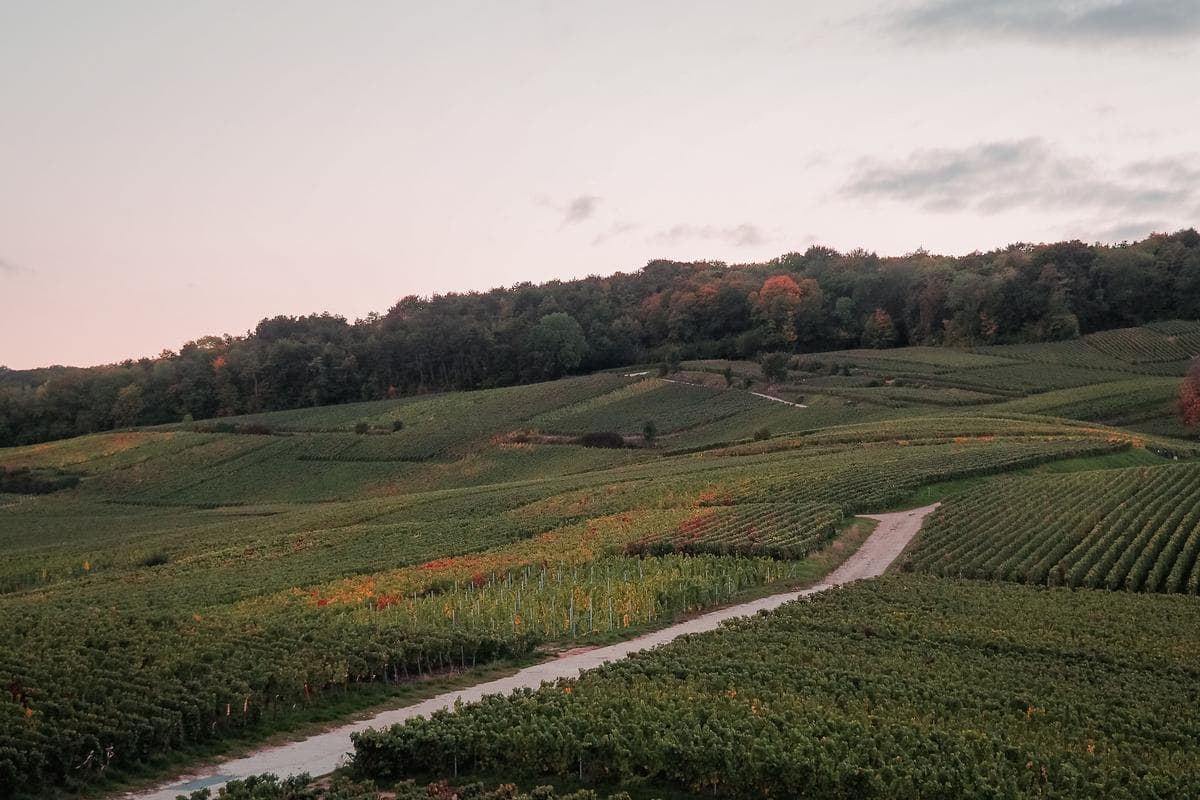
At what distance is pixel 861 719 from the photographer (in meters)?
19.8

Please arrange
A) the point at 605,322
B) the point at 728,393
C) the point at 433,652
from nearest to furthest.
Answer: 1. the point at 433,652
2. the point at 728,393
3. the point at 605,322

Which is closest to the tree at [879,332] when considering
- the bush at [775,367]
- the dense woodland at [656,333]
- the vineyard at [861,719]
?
the dense woodland at [656,333]

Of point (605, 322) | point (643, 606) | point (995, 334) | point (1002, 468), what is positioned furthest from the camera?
point (605, 322)

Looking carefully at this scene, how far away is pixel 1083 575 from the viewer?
126 ft

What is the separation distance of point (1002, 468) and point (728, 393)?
5286 centimetres

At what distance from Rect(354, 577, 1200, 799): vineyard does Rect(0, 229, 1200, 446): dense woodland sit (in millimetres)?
116346

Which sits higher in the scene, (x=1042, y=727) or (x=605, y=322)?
(x=605, y=322)

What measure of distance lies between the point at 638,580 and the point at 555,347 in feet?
369

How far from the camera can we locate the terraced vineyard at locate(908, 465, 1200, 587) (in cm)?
3856

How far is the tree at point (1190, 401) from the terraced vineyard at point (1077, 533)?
36161 millimetres

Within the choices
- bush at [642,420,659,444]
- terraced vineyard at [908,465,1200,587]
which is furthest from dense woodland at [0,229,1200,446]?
terraced vineyard at [908,465,1200,587]

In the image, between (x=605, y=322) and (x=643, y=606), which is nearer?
(x=643, y=606)

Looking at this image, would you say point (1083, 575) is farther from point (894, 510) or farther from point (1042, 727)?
point (1042, 727)

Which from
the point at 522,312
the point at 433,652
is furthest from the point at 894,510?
the point at 522,312
